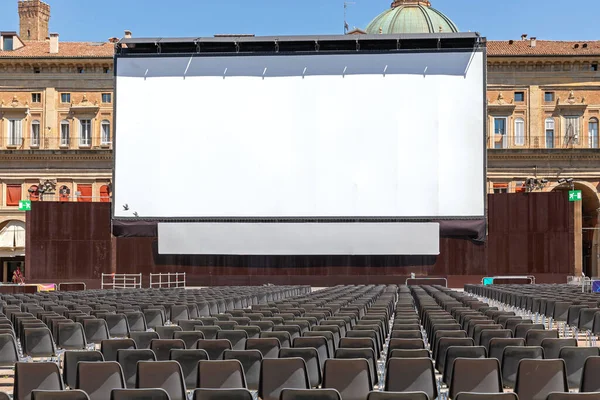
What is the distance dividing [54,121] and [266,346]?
59236 millimetres

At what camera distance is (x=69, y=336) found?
11.9 metres

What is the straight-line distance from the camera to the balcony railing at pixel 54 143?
6531cm

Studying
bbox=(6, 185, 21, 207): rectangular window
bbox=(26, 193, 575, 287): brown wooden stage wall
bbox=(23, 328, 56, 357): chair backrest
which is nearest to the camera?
bbox=(23, 328, 56, 357): chair backrest

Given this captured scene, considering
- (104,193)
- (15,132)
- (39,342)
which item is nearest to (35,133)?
(15,132)

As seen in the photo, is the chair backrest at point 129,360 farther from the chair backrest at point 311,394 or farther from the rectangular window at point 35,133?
the rectangular window at point 35,133

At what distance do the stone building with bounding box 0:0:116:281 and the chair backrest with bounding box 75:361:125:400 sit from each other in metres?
57.3

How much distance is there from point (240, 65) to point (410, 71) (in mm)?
7289

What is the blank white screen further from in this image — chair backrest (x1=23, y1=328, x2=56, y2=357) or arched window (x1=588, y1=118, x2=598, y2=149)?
arched window (x1=588, y1=118, x2=598, y2=149)

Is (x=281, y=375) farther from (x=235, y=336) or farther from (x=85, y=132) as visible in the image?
(x=85, y=132)

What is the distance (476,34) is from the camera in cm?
3831

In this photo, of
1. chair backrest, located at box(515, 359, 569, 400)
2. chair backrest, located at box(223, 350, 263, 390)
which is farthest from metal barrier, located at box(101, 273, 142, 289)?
chair backrest, located at box(515, 359, 569, 400)

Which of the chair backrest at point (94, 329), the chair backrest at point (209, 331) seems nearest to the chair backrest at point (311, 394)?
the chair backrest at point (209, 331)

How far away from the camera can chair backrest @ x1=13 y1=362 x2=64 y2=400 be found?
24.3 ft

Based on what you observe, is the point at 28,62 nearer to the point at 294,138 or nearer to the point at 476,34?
the point at 294,138
